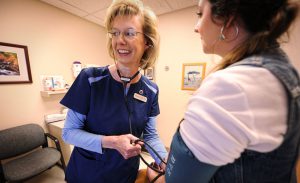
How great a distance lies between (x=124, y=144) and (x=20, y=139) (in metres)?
1.95

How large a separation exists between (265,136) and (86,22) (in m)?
3.04

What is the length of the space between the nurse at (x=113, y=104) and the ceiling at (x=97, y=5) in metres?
1.45

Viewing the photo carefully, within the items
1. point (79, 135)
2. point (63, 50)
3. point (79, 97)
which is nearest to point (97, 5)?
point (63, 50)

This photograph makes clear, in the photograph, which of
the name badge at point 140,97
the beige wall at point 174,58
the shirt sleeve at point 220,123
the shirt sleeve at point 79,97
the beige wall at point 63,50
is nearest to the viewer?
the shirt sleeve at point 220,123

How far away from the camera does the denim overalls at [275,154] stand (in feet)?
1.00

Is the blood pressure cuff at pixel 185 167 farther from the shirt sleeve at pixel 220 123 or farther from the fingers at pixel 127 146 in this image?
the fingers at pixel 127 146

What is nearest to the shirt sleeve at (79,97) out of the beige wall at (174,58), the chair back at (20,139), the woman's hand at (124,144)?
the woman's hand at (124,144)

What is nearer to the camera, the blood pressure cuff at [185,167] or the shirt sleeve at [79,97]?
the blood pressure cuff at [185,167]

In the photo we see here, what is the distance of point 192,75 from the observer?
7.84ft

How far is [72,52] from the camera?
2.50m

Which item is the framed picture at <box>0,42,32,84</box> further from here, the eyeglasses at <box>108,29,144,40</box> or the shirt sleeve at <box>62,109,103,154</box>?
the eyeglasses at <box>108,29,144,40</box>

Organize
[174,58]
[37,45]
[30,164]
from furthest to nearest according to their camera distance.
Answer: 1. [174,58]
2. [37,45]
3. [30,164]

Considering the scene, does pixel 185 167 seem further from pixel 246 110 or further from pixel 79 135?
pixel 79 135

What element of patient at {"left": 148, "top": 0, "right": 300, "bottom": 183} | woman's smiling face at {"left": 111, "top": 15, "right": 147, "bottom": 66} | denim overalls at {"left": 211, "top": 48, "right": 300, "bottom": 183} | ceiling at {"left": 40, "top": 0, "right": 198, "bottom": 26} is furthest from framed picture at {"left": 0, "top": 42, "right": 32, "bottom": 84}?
denim overalls at {"left": 211, "top": 48, "right": 300, "bottom": 183}
